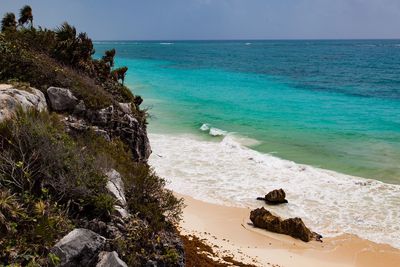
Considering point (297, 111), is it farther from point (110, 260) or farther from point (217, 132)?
point (110, 260)

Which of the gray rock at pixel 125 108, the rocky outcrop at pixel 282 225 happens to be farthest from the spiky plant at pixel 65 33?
the rocky outcrop at pixel 282 225

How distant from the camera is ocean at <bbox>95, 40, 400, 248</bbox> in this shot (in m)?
18.4

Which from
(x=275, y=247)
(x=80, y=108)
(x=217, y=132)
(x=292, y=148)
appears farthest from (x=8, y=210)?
(x=217, y=132)

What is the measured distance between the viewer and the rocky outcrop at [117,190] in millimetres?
8620

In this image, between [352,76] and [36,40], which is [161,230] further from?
[352,76]

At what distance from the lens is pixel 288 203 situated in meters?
18.5

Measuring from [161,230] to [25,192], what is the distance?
10.1 ft

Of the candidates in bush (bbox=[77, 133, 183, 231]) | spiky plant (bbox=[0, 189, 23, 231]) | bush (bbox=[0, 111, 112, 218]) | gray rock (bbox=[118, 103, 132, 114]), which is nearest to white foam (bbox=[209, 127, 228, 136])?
gray rock (bbox=[118, 103, 132, 114])

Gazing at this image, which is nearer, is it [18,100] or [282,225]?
[18,100]

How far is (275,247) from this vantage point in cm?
1460

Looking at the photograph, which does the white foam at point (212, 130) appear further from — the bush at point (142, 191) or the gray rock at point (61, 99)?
the bush at point (142, 191)

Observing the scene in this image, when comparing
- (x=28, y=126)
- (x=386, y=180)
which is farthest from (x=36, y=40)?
(x=386, y=180)

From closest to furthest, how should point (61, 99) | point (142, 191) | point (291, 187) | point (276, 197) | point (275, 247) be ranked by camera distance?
point (142, 191) → point (61, 99) → point (275, 247) → point (276, 197) → point (291, 187)

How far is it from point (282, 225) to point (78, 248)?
10259mm
